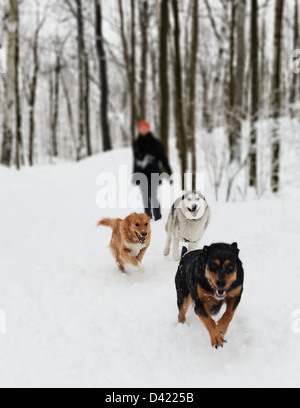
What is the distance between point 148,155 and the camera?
7535mm

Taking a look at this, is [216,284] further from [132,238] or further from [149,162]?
[149,162]

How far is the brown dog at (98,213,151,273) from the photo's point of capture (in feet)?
15.6

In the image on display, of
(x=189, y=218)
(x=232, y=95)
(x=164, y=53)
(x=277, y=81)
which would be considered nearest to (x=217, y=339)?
(x=189, y=218)

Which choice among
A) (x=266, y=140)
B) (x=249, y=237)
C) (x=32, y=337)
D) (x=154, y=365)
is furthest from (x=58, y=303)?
(x=266, y=140)

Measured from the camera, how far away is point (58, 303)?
14.5ft

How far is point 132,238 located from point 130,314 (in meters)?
1.08

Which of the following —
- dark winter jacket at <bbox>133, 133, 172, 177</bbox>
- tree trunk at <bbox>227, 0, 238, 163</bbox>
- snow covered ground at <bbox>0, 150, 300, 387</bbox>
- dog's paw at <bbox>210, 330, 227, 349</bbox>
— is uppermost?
tree trunk at <bbox>227, 0, 238, 163</bbox>

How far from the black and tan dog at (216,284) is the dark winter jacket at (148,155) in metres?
4.24

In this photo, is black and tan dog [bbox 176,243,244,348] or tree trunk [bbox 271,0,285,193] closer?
black and tan dog [bbox 176,243,244,348]

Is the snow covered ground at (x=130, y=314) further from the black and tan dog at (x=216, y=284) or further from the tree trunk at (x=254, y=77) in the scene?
the tree trunk at (x=254, y=77)

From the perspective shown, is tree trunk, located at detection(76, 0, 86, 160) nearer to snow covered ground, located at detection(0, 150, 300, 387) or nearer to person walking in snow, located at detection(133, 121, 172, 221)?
person walking in snow, located at detection(133, 121, 172, 221)

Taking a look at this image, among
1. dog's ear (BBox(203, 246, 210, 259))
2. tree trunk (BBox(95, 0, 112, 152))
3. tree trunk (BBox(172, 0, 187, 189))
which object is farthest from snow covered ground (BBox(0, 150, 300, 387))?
tree trunk (BBox(95, 0, 112, 152))

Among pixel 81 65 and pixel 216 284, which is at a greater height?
pixel 81 65

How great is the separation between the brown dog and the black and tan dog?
134 centimetres
